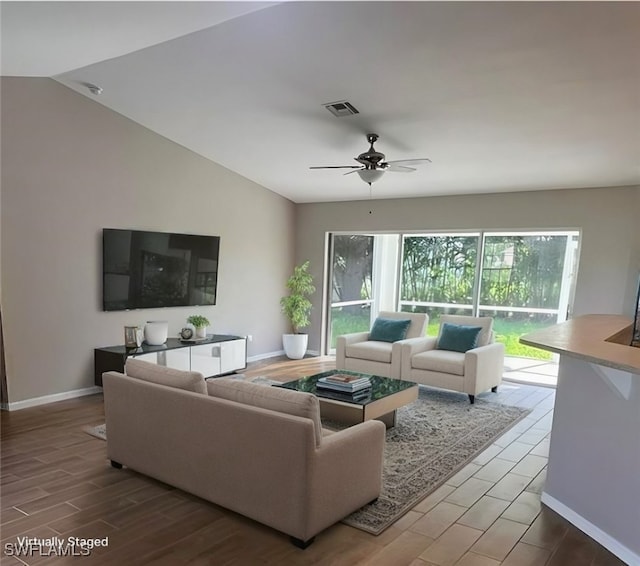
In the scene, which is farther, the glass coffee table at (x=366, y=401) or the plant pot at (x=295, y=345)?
the plant pot at (x=295, y=345)

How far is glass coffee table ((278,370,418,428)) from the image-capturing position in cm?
387

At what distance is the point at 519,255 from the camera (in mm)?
6590

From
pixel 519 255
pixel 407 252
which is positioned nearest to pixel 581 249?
pixel 519 255

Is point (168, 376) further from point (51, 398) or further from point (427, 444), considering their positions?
point (51, 398)

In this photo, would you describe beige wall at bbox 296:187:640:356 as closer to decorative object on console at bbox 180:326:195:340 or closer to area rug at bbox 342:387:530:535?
area rug at bbox 342:387:530:535

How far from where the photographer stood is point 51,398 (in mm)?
4906

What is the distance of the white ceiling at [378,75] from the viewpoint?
3.04 m

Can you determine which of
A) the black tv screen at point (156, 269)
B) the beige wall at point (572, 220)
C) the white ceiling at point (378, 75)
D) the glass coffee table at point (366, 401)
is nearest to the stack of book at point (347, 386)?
the glass coffee table at point (366, 401)

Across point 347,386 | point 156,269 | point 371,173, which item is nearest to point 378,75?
point 371,173

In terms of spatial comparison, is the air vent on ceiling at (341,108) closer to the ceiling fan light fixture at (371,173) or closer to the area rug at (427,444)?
the ceiling fan light fixture at (371,173)

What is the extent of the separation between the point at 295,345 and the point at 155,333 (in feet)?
8.46

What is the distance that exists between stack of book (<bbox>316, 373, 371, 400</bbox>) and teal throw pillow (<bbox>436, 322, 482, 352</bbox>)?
76.1 inches

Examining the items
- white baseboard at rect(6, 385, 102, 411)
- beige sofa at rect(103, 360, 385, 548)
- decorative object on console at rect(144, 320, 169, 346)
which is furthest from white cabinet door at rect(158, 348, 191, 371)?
beige sofa at rect(103, 360, 385, 548)

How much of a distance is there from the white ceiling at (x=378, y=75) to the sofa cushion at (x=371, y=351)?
2.27m
